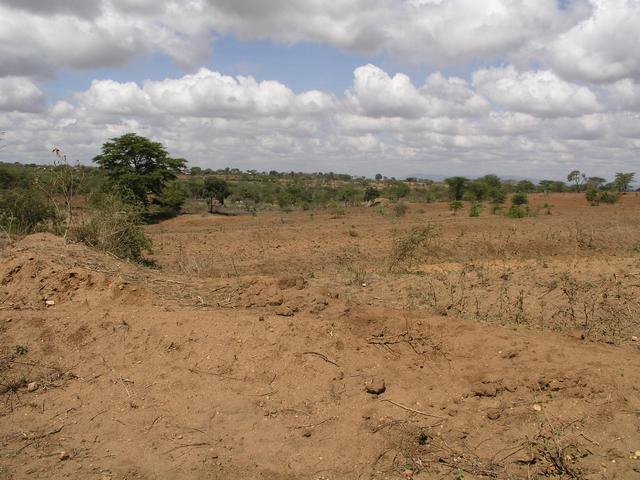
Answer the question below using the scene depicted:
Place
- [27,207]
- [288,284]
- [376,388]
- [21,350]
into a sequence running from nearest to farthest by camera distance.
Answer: [376,388] < [21,350] < [288,284] < [27,207]

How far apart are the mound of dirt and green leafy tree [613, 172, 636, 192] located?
50.0 metres

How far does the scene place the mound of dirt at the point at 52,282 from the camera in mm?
6395

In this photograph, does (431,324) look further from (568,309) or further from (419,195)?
(419,195)

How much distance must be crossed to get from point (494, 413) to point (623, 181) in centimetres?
5020

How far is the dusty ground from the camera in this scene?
4148 millimetres

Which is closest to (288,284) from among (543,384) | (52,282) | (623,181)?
(52,282)

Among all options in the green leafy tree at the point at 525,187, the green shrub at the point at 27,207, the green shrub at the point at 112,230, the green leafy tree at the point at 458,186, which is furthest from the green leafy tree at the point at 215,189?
the green leafy tree at the point at 525,187

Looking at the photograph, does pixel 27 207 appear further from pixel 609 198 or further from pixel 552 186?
pixel 552 186

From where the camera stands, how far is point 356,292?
7.92m

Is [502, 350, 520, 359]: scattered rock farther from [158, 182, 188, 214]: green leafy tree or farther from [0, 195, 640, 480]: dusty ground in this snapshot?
[158, 182, 188, 214]: green leafy tree

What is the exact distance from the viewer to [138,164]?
30375mm

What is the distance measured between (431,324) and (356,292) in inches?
91.6

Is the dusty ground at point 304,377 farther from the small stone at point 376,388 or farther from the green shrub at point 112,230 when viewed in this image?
the green shrub at point 112,230

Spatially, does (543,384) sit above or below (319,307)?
below
